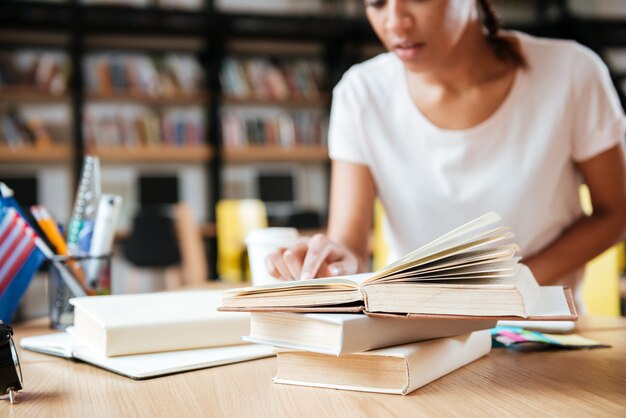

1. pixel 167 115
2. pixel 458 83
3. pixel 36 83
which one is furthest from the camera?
pixel 167 115

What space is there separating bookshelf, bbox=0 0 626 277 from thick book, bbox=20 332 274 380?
4780 mm

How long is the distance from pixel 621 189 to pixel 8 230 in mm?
1071

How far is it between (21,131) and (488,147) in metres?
4.81

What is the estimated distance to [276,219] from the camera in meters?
6.08

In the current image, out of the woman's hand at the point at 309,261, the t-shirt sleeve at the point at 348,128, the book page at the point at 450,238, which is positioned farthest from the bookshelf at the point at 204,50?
the book page at the point at 450,238

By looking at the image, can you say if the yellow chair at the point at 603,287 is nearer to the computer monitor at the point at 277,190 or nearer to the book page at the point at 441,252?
the book page at the point at 441,252

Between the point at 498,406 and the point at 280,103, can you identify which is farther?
the point at 280,103

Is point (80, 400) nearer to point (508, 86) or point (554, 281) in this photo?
point (554, 281)

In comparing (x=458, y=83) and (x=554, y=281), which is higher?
(x=458, y=83)

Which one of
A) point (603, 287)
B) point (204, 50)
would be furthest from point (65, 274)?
point (204, 50)

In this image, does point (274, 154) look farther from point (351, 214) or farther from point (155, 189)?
point (351, 214)

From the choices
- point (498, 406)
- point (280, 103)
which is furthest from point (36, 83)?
point (498, 406)

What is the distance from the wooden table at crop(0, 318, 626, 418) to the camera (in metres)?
0.59

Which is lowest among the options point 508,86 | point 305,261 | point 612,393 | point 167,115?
point 612,393
